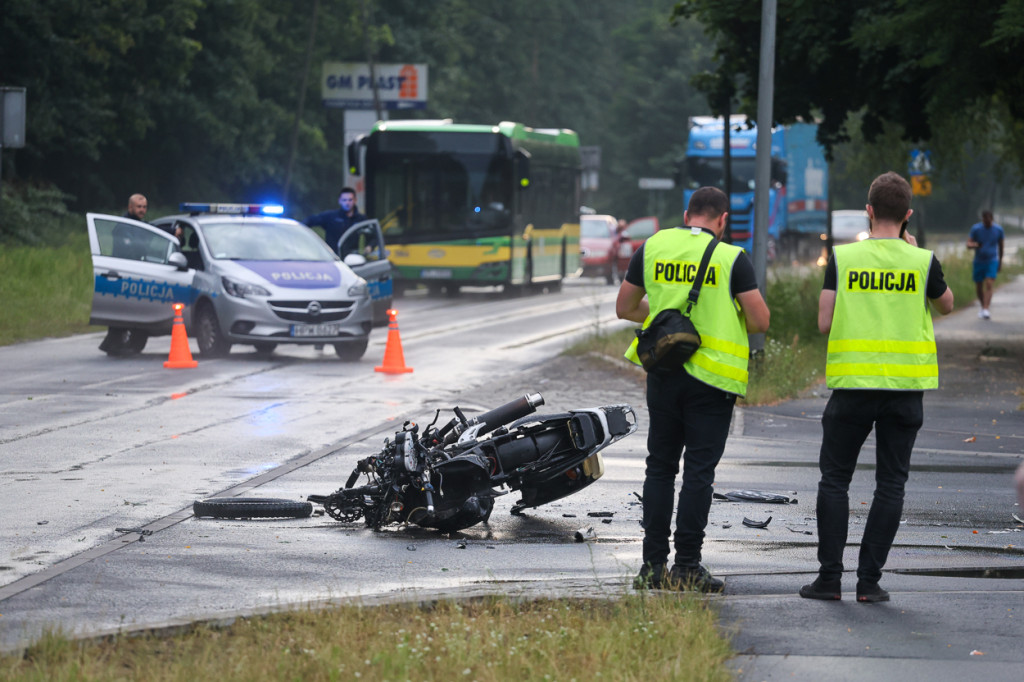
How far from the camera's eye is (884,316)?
6.53 meters

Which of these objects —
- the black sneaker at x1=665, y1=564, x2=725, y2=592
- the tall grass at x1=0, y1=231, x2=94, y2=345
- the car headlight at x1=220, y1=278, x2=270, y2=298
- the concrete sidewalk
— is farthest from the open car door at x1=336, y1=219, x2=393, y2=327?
the black sneaker at x1=665, y1=564, x2=725, y2=592

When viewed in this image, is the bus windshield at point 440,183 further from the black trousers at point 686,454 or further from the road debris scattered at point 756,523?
the black trousers at point 686,454

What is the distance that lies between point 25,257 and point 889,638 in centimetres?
2263

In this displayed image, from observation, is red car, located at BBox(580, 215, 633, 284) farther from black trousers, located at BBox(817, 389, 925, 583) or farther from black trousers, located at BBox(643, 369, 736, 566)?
black trousers, located at BBox(817, 389, 925, 583)

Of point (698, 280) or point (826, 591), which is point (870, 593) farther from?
point (698, 280)

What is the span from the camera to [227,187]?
46344 mm

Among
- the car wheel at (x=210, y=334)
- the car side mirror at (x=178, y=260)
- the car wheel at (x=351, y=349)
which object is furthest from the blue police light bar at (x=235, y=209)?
the car wheel at (x=351, y=349)

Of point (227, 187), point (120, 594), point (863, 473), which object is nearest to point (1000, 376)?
point (863, 473)

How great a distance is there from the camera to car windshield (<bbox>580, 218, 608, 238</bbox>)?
4384 cm

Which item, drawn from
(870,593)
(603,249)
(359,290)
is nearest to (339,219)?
(359,290)

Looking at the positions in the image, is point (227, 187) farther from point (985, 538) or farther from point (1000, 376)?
point (985, 538)

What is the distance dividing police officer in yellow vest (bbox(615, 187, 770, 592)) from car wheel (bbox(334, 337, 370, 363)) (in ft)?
40.5

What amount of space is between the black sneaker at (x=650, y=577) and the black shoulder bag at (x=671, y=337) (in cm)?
82

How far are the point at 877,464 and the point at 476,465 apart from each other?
2106 mm
